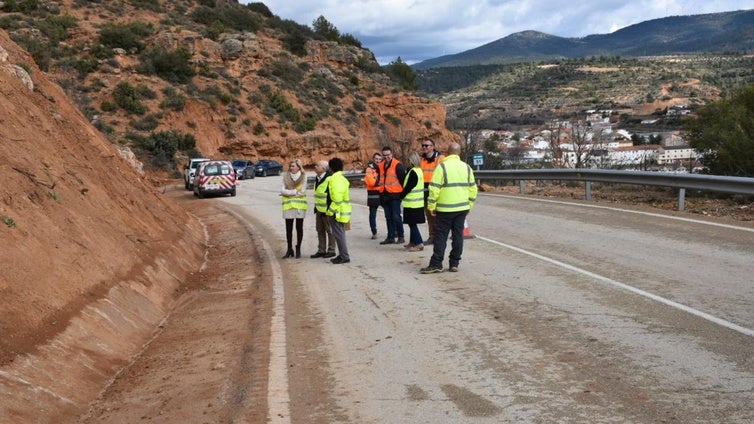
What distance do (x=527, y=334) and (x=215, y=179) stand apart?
A: 24962 mm

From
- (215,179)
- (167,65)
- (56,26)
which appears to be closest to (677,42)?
(167,65)

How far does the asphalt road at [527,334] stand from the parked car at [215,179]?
1871 centimetres

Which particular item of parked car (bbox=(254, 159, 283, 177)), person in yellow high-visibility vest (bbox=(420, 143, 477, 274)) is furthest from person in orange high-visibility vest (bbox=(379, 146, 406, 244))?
parked car (bbox=(254, 159, 283, 177))

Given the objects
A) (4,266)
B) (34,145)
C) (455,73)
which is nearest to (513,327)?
(4,266)

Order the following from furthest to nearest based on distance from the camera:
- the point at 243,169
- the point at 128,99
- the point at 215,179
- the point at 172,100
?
1. the point at 172,100
2. the point at 128,99
3. the point at 243,169
4. the point at 215,179

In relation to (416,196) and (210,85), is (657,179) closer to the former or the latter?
(416,196)

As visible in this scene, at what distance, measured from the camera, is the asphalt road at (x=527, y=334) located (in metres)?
5.24

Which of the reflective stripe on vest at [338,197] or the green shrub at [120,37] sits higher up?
the green shrub at [120,37]

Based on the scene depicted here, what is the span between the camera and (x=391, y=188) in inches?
542

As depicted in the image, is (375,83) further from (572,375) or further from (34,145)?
(572,375)

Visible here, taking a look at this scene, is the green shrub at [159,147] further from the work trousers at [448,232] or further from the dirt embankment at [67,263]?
the work trousers at [448,232]

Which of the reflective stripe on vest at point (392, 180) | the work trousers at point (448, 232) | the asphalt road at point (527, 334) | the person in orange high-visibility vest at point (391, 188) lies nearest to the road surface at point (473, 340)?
the asphalt road at point (527, 334)

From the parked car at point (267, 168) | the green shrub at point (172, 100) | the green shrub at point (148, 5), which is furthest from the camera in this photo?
the green shrub at point (148, 5)

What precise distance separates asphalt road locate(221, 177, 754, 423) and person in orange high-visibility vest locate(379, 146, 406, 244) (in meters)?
1.08
